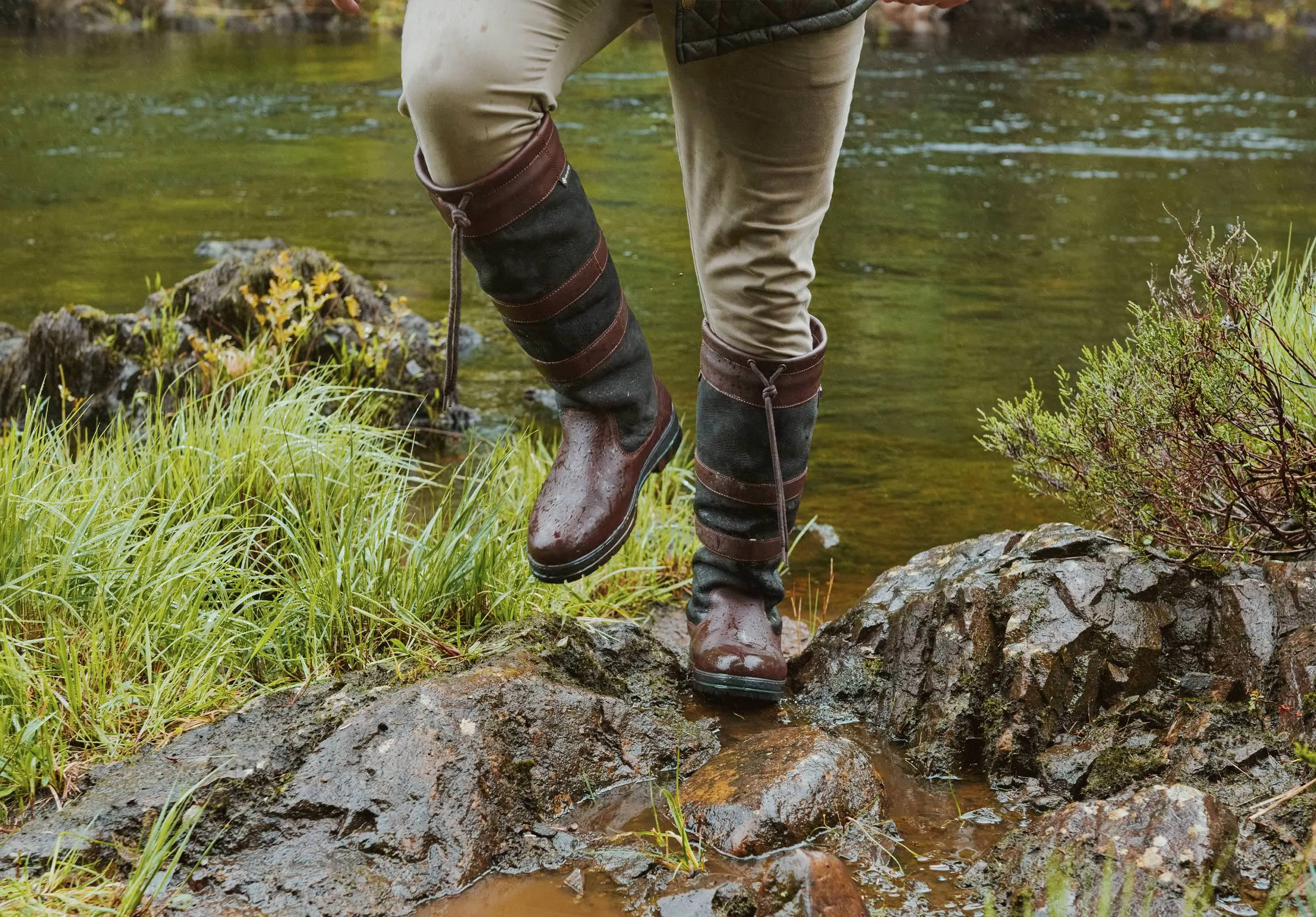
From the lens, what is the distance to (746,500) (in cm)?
270

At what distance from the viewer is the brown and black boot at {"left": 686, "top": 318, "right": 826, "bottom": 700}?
2.60 metres

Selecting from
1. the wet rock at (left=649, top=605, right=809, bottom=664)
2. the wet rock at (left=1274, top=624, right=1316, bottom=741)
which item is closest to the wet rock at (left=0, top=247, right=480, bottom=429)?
the wet rock at (left=649, top=605, right=809, bottom=664)

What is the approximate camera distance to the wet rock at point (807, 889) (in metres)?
1.89

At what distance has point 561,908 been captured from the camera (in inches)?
80.6

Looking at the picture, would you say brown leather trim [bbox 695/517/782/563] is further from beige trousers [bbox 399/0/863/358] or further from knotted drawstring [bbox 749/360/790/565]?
beige trousers [bbox 399/0/863/358]

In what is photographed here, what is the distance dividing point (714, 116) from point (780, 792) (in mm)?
1180

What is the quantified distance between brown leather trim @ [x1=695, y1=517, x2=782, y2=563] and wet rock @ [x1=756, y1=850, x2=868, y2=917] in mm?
882

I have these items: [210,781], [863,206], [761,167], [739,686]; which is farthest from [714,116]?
[863,206]

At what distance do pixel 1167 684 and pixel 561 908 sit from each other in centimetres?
129

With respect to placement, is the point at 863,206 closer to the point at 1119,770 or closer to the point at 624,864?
the point at 1119,770

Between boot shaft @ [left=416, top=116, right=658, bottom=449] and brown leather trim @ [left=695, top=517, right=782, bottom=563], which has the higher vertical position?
boot shaft @ [left=416, top=116, right=658, bottom=449]

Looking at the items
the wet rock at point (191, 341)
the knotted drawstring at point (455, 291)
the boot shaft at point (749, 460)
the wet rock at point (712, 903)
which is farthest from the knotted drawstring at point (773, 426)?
the wet rock at point (191, 341)

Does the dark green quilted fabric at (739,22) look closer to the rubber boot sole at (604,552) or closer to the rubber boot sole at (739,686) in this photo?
the rubber boot sole at (604,552)

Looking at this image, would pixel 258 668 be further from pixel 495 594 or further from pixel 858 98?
pixel 858 98
